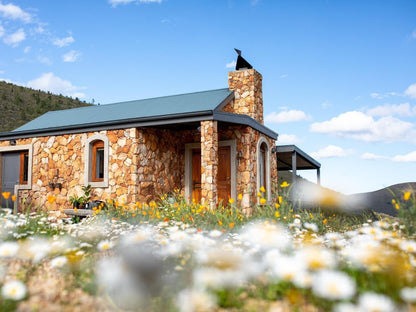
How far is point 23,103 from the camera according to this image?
99.9ft

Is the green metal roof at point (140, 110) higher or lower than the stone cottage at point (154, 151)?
higher

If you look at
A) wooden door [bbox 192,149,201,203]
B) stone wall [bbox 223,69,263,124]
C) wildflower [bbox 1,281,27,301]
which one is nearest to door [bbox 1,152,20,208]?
wooden door [bbox 192,149,201,203]

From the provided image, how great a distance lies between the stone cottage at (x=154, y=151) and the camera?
9.85 meters

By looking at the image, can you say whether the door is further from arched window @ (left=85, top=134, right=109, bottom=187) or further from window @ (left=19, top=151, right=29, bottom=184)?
arched window @ (left=85, top=134, right=109, bottom=187)

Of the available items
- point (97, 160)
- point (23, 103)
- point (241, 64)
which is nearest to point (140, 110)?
point (97, 160)

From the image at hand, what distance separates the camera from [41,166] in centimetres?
1184

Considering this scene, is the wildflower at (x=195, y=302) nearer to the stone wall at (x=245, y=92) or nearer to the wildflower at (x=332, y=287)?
the wildflower at (x=332, y=287)

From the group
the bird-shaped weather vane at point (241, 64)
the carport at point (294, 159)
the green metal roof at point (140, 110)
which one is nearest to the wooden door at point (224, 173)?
the green metal roof at point (140, 110)

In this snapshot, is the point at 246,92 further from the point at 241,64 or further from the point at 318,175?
the point at 318,175

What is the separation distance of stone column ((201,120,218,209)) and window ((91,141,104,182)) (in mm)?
3804

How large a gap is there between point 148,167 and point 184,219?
15.7ft

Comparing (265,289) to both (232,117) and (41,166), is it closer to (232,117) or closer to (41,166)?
(232,117)

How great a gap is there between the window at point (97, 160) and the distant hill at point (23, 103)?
18844 mm

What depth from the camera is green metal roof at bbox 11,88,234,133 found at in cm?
1022
